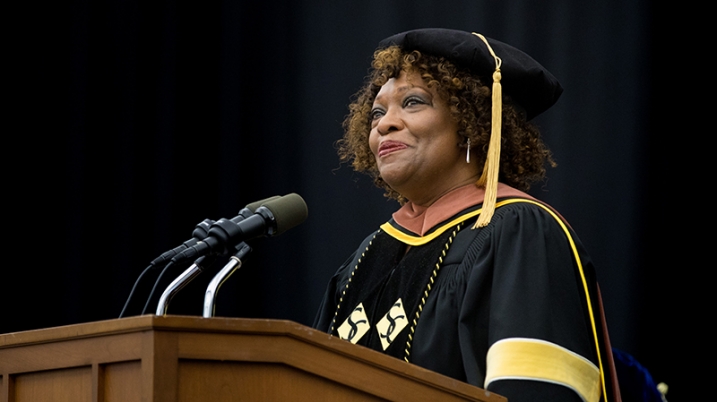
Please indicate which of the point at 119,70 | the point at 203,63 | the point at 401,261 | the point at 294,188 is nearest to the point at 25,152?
the point at 119,70

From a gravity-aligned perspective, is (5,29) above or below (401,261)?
above

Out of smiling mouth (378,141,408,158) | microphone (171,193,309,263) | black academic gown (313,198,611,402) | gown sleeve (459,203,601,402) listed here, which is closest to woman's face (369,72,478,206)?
smiling mouth (378,141,408,158)

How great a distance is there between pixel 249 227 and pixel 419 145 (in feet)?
2.73

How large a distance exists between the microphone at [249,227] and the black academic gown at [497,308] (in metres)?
0.46

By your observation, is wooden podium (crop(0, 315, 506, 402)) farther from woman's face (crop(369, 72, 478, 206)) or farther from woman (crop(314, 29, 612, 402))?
woman's face (crop(369, 72, 478, 206))

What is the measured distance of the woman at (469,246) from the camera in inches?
85.5

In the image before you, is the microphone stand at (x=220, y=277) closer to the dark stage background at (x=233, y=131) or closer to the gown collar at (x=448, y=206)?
the gown collar at (x=448, y=206)

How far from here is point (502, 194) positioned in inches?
101

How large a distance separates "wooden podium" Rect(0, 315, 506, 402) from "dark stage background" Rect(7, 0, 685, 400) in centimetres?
234

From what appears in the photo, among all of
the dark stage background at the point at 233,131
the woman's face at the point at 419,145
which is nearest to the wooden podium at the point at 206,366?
the woman's face at the point at 419,145

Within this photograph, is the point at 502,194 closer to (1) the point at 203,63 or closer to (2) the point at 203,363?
(2) the point at 203,363

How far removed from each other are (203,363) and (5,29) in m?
3.13

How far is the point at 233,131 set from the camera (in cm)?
431

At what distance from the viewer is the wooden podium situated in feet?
4.63
